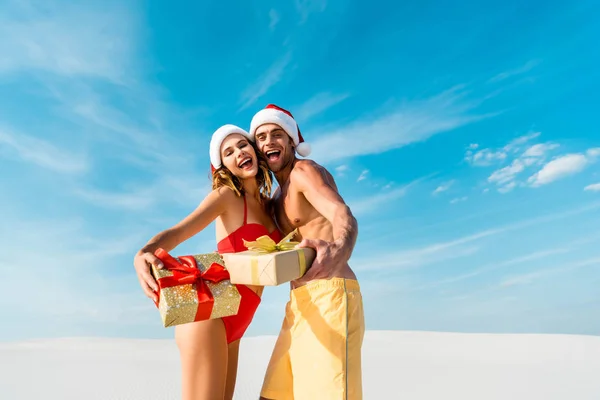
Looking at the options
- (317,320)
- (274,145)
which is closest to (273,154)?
Result: (274,145)

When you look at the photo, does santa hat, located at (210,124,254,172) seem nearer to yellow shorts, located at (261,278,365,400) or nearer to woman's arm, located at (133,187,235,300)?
woman's arm, located at (133,187,235,300)

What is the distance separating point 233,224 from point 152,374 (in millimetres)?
9685

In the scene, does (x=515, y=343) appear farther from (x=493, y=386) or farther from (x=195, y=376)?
(x=195, y=376)

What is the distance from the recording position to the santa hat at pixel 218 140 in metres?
3.86

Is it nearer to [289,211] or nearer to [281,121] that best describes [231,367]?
[289,211]

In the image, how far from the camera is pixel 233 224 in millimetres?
3523

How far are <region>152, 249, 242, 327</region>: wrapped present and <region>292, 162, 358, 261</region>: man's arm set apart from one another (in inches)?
27.2

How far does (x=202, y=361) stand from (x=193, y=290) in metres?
0.51

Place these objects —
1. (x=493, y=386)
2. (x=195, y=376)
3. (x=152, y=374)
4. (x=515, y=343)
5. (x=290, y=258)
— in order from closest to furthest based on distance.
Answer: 1. (x=290, y=258)
2. (x=195, y=376)
3. (x=493, y=386)
4. (x=152, y=374)
5. (x=515, y=343)

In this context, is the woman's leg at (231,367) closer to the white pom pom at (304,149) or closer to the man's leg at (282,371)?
the man's leg at (282,371)

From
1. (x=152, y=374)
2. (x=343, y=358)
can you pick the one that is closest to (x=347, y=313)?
(x=343, y=358)

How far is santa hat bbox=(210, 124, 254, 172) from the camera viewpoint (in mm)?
3855

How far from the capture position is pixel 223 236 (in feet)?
11.7

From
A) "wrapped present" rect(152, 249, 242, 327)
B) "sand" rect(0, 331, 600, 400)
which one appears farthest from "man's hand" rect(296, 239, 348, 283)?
"sand" rect(0, 331, 600, 400)
